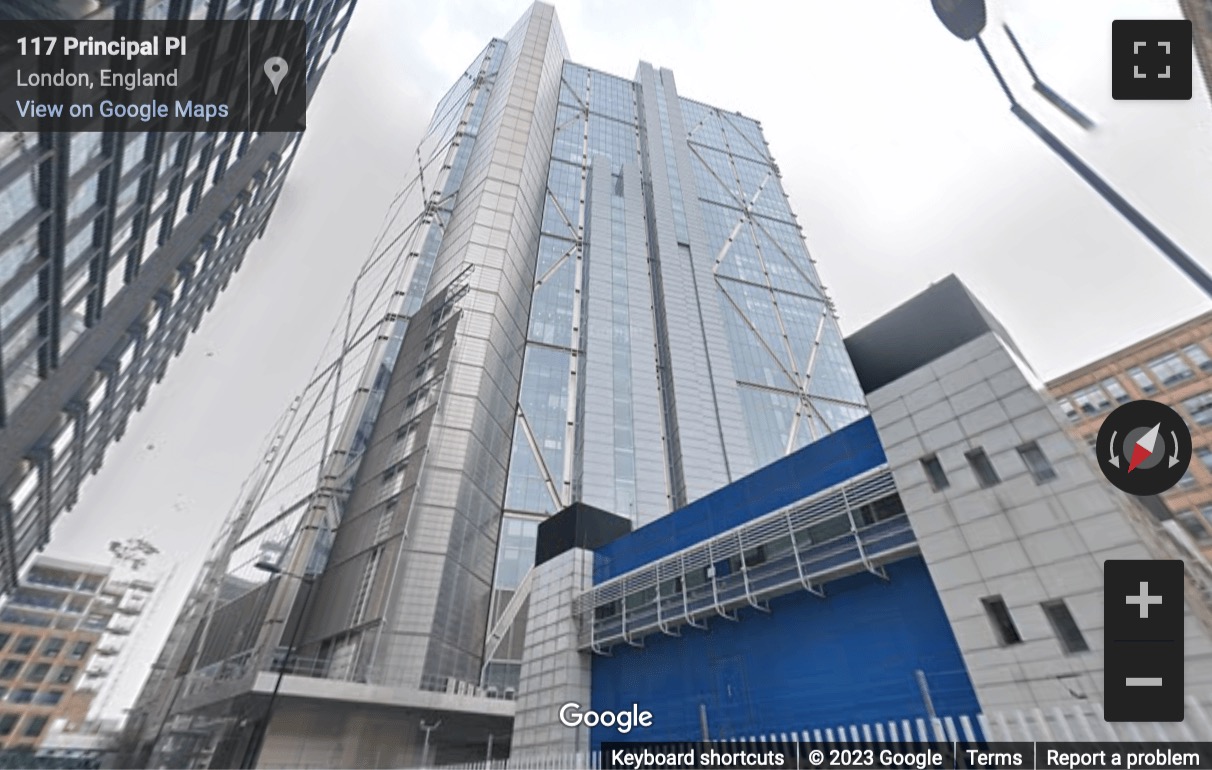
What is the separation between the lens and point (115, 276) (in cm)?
1925

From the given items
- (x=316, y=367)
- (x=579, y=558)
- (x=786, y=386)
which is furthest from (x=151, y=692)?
(x=786, y=386)

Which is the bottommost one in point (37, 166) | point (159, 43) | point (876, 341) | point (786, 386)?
point (876, 341)

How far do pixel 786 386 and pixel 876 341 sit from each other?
161 feet

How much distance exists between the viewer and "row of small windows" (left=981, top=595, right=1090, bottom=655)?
31.2ft

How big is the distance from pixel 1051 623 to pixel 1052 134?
8.60 meters

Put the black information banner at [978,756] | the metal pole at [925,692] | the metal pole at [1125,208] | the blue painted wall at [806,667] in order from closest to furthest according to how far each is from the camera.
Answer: the black information banner at [978,756]
the metal pole at [1125,208]
the metal pole at [925,692]
the blue painted wall at [806,667]

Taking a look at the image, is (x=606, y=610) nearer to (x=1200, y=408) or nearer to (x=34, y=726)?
(x=1200, y=408)

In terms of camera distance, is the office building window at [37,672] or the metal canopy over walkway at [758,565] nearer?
the metal canopy over walkway at [758,565]

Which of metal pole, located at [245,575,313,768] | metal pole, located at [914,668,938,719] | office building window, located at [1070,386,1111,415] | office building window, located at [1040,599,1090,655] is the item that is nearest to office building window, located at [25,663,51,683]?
metal pole, located at [245,575,313,768]

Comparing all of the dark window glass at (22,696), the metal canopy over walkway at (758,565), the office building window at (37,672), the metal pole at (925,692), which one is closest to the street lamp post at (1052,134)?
the metal canopy over walkway at (758,565)

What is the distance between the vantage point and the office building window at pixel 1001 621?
404 inches

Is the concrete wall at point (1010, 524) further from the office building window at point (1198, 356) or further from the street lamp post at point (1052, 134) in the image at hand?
the office building window at point (1198, 356)

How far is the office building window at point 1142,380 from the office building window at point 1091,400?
2.32 m

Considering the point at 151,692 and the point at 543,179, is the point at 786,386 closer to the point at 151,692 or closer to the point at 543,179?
the point at 543,179
